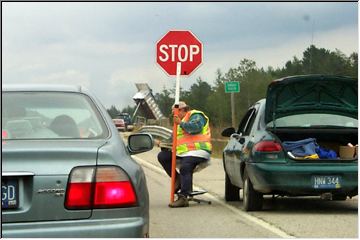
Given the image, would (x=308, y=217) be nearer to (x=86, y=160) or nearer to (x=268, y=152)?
(x=268, y=152)

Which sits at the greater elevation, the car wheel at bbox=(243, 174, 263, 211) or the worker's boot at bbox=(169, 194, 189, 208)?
the car wheel at bbox=(243, 174, 263, 211)

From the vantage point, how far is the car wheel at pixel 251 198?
895 centimetres

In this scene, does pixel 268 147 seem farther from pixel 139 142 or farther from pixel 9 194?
pixel 9 194

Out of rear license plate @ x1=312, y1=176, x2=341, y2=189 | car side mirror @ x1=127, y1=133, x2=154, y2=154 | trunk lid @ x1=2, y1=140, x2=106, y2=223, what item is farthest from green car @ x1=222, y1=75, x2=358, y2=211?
trunk lid @ x1=2, y1=140, x2=106, y2=223

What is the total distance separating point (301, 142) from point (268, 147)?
586mm

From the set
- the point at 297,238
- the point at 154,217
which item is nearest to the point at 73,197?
the point at 297,238

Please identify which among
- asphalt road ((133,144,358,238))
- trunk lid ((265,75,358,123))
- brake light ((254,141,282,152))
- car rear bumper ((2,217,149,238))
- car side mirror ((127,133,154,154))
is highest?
trunk lid ((265,75,358,123))

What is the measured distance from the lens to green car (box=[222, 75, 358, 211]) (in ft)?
27.9

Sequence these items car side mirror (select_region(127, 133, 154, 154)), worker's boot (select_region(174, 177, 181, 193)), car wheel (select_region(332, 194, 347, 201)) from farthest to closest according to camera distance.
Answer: worker's boot (select_region(174, 177, 181, 193)) → car wheel (select_region(332, 194, 347, 201)) → car side mirror (select_region(127, 133, 154, 154))

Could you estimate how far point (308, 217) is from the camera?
856cm

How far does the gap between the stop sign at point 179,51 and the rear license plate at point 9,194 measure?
698 cm

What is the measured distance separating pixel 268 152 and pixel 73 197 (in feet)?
15.9

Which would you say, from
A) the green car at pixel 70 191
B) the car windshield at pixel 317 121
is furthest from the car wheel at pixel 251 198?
the green car at pixel 70 191

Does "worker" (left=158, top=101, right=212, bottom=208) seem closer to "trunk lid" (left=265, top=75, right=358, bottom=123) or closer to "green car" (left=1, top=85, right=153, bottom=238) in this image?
"trunk lid" (left=265, top=75, right=358, bottom=123)
